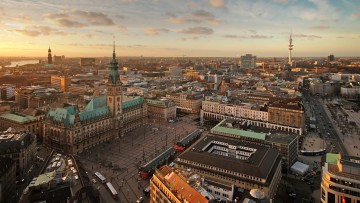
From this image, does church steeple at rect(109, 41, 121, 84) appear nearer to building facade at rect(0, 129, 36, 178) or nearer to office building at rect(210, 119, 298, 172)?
building facade at rect(0, 129, 36, 178)

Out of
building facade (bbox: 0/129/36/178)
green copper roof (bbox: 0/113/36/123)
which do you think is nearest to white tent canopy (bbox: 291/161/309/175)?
building facade (bbox: 0/129/36/178)

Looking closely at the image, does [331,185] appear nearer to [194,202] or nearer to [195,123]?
[194,202]

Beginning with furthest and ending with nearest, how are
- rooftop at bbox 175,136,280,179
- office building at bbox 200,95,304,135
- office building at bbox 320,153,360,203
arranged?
office building at bbox 200,95,304,135 → rooftop at bbox 175,136,280,179 → office building at bbox 320,153,360,203

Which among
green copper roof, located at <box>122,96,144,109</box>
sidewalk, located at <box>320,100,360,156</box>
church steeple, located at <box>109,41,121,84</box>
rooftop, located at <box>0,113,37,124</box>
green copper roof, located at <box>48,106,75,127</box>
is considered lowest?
sidewalk, located at <box>320,100,360,156</box>

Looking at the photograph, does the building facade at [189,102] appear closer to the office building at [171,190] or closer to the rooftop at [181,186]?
the office building at [171,190]

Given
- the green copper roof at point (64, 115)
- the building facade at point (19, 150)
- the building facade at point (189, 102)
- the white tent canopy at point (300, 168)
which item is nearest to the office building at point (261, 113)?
the building facade at point (189, 102)

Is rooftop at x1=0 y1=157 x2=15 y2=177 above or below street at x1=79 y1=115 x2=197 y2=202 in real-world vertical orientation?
above

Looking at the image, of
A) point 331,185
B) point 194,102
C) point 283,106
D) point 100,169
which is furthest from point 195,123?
point 331,185
